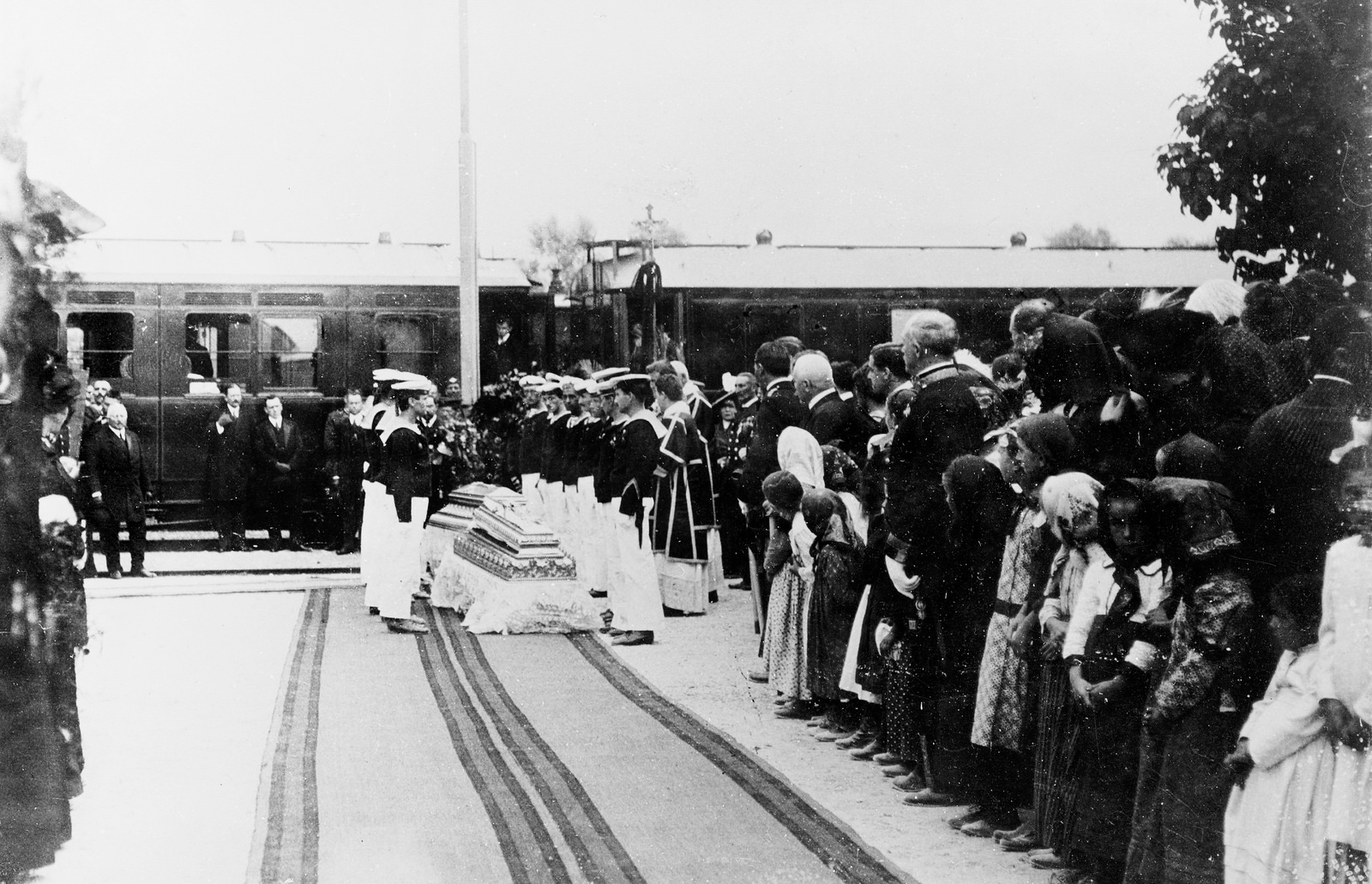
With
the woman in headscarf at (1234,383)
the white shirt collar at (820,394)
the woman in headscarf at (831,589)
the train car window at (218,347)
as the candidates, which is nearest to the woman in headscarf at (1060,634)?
the woman in headscarf at (1234,383)

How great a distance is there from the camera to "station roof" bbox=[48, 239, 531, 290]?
15.5 metres

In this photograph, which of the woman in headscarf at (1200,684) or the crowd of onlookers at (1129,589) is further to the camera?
the woman in headscarf at (1200,684)

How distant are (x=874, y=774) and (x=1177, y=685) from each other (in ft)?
7.75

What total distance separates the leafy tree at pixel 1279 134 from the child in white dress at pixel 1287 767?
1.88 metres

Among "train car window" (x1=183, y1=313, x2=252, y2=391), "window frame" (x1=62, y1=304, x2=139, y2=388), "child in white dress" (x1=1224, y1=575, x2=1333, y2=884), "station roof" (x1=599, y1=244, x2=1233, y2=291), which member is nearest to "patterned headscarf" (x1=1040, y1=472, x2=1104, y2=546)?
"child in white dress" (x1=1224, y1=575, x2=1333, y2=884)

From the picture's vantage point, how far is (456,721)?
22.8 ft

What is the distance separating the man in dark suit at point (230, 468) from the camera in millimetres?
14688

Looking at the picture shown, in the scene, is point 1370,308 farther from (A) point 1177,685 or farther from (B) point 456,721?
(B) point 456,721

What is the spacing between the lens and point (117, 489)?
13117 mm

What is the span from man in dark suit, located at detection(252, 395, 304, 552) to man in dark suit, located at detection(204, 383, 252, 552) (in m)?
0.14

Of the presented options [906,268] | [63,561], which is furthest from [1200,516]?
[906,268]

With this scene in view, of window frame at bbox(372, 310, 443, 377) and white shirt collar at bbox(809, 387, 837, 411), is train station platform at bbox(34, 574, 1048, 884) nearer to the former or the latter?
white shirt collar at bbox(809, 387, 837, 411)

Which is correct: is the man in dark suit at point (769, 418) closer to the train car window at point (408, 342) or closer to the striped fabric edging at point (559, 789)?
the striped fabric edging at point (559, 789)

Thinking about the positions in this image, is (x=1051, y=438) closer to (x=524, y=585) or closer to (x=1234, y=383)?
(x=1234, y=383)
